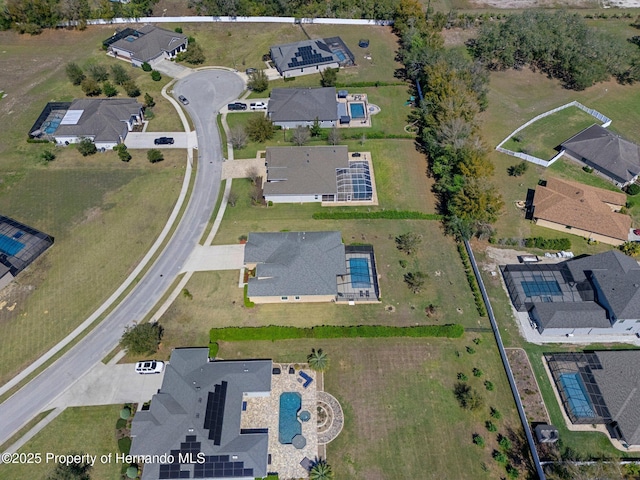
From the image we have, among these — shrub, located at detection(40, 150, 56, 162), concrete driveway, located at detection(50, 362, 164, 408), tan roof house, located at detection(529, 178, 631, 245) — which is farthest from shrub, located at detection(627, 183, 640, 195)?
shrub, located at detection(40, 150, 56, 162)

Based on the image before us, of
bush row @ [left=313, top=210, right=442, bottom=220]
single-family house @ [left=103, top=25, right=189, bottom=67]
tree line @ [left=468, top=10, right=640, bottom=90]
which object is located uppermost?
single-family house @ [left=103, top=25, right=189, bottom=67]

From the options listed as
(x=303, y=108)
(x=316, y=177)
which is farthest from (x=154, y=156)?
(x=316, y=177)

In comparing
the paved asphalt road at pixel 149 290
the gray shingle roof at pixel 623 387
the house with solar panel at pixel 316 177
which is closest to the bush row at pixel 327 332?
the paved asphalt road at pixel 149 290

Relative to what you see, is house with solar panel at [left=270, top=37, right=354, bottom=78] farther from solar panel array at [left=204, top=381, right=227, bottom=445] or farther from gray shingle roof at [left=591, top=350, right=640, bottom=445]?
gray shingle roof at [left=591, top=350, right=640, bottom=445]

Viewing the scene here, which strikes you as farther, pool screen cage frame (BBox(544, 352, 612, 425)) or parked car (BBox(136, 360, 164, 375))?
parked car (BBox(136, 360, 164, 375))

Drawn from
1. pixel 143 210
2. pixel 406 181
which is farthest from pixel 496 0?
pixel 143 210

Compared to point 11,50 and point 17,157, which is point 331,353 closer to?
point 17,157

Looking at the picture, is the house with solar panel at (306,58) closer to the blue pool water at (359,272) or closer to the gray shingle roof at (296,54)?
the gray shingle roof at (296,54)

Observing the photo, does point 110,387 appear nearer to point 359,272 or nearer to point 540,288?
point 359,272
